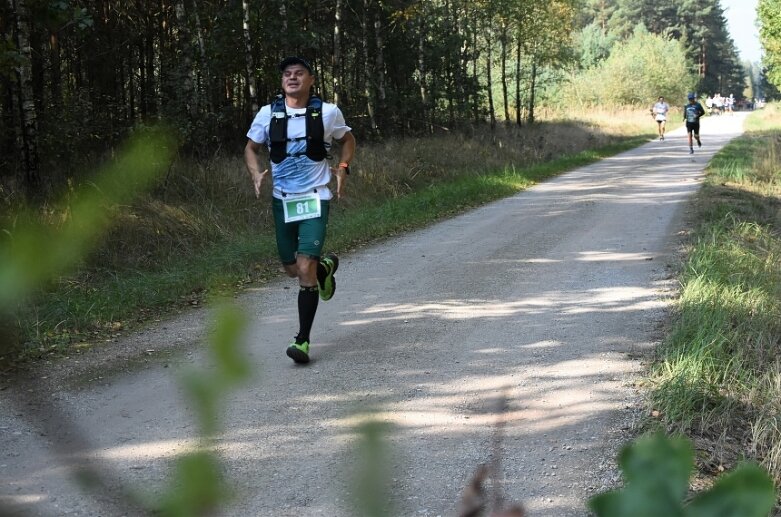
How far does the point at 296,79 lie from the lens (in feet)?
16.9

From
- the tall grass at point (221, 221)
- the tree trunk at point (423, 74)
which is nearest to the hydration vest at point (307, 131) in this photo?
the tall grass at point (221, 221)

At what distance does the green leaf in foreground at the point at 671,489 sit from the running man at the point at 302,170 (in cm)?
487

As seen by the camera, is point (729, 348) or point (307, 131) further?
point (729, 348)

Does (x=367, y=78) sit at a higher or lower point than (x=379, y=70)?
lower

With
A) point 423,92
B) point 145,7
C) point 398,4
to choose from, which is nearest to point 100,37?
point 145,7

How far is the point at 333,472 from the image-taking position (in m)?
3.65

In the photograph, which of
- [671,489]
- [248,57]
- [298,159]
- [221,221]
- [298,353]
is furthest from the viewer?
[248,57]

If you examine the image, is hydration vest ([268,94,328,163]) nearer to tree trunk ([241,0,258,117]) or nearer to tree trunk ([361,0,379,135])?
tree trunk ([241,0,258,117])

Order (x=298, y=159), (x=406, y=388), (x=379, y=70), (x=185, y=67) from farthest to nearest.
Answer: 1. (x=379, y=70)
2. (x=185, y=67)
3. (x=298, y=159)
4. (x=406, y=388)

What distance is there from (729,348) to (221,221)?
7.43 m

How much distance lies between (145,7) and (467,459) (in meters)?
17.2

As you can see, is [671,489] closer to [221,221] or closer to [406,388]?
[406,388]

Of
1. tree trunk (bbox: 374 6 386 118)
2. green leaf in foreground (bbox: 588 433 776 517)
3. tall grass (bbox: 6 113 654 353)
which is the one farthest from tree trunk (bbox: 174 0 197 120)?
green leaf in foreground (bbox: 588 433 776 517)

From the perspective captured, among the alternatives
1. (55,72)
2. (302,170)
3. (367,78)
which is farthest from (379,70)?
(302,170)
